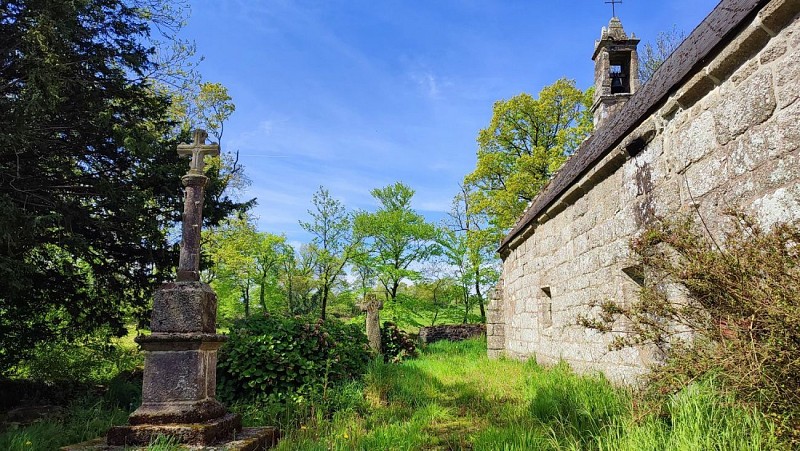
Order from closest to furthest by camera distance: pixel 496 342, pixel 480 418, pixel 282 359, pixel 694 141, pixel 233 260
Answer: pixel 694 141, pixel 480 418, pixel 282 359, pixel 496 342, pixel 233 260

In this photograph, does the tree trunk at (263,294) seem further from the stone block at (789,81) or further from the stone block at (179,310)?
the stone block at (789,81)

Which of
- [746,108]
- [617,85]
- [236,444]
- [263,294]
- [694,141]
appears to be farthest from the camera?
[263,294]

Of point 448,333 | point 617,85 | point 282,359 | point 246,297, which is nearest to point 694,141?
point 282,359

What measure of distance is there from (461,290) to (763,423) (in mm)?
23930

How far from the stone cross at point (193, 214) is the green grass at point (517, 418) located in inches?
76.3

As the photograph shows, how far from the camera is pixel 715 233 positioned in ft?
11.1

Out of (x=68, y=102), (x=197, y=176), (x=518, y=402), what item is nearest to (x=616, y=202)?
(x=518, y=402)

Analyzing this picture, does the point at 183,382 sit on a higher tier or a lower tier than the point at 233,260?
lower

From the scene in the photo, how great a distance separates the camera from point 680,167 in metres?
3.95

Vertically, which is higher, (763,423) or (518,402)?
(763,423)

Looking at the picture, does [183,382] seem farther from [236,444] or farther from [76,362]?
[76,362]

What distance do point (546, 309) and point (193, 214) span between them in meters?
6.16

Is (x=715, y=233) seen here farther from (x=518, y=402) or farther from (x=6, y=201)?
(x=6, y=201)

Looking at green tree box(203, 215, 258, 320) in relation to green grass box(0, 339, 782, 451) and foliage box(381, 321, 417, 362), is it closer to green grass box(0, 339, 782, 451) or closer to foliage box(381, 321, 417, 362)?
foliage box(381, 321, 417, 362)
